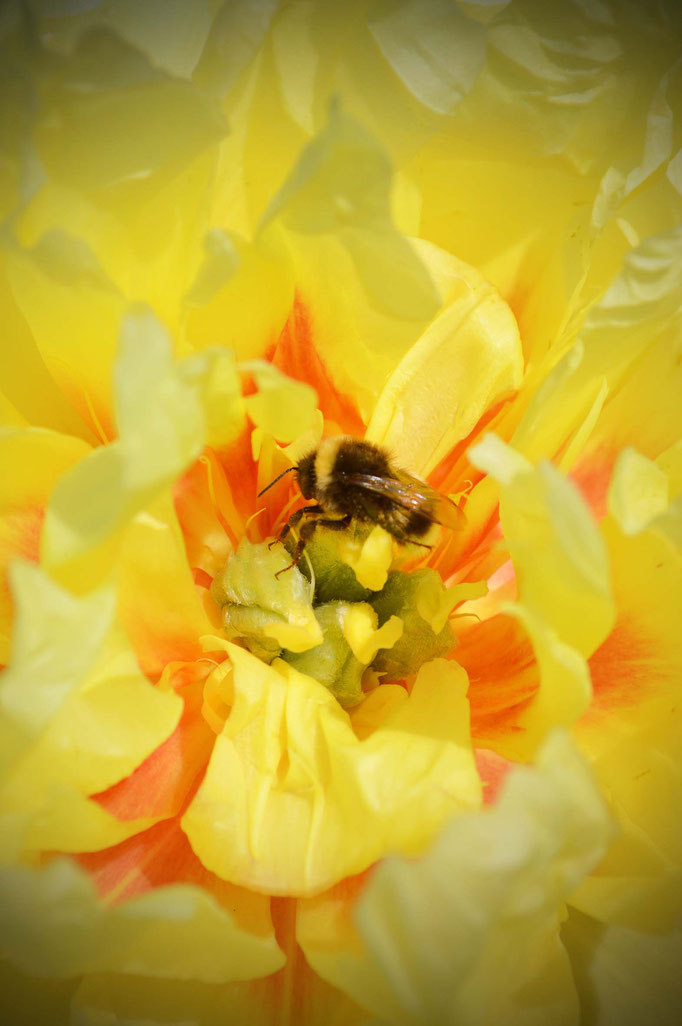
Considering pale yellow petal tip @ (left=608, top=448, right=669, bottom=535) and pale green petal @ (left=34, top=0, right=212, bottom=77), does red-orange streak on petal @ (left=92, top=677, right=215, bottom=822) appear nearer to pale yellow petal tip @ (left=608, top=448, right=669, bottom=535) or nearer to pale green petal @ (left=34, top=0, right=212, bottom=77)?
pale yellow petal tip @ (left=608, top=448, right=669, bottom=535)

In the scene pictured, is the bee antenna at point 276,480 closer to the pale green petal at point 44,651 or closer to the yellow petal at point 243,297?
the yellow petal at point 243,297

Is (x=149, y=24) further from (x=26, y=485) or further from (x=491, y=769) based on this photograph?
(x=491, y=769)

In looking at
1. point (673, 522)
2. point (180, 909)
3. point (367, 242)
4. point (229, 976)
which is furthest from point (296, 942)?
point (367, 242)

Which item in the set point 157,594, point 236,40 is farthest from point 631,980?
point 236,40

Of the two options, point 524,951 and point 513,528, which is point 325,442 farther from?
point 524,951

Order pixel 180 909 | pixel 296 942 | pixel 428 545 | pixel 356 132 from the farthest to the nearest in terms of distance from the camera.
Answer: pixel 428 545 → pixel 296 942 → pixel 356 132 → pixel 180 909

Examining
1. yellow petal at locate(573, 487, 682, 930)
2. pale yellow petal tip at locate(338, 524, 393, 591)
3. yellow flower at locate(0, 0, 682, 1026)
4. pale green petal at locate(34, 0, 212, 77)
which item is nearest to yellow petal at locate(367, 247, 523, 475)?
yellow flower at locate(0, 0, 682, 1026)

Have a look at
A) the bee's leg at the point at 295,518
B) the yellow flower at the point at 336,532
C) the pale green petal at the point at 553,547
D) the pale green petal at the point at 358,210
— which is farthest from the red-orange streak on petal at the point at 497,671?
the pale green petal at the point at 358,210

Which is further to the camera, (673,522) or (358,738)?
(358,738)
